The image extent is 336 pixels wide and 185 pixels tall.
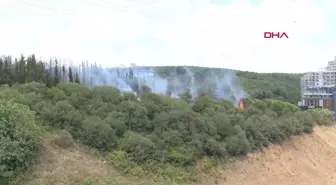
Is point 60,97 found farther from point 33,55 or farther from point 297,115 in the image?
point 297,115

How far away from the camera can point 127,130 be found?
17.9 meters

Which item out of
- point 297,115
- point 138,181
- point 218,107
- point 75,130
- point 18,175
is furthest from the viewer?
point 297,115

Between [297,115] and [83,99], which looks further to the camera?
[297,115]

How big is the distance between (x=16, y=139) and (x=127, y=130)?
16.4 ft

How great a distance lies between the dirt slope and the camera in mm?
19359

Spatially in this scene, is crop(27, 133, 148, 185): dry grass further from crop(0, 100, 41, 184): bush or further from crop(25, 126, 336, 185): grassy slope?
crop(0, 100, 41, 184): bush

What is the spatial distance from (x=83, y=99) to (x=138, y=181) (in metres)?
5.40

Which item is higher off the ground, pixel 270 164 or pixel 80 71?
pixel 80 71

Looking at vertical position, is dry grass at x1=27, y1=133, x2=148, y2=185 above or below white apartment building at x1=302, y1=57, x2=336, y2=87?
below

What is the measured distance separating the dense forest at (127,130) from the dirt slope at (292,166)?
72 centimetres

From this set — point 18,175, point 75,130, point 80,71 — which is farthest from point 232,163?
point 80,71

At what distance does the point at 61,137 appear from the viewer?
51.9 ft

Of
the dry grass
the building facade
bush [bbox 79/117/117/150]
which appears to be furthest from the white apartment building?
the dry grass

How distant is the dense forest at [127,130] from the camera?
14.4 metres
